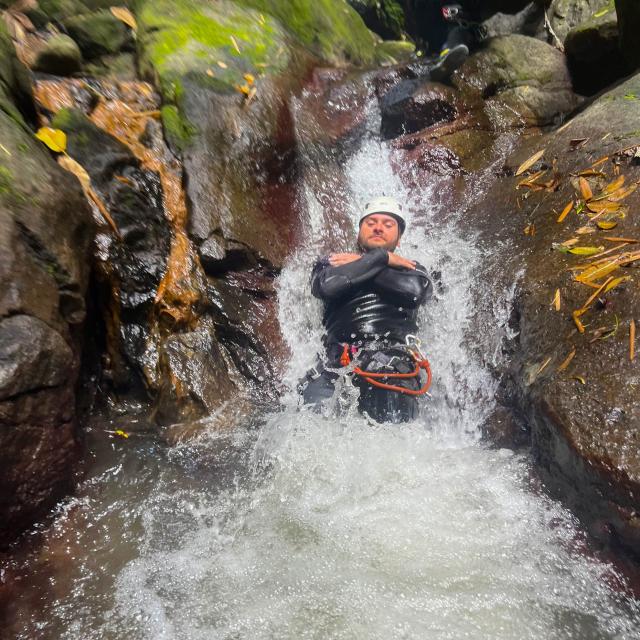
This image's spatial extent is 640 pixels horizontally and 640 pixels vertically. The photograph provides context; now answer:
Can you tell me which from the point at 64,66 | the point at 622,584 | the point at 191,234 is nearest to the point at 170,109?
the point at 64,66

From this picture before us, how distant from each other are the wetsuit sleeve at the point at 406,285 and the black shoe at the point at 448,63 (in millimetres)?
3537

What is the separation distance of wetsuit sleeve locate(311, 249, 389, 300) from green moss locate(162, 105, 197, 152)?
6.18ft

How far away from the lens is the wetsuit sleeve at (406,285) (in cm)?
421

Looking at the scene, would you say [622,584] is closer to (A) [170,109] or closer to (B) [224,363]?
(B) [224,363]

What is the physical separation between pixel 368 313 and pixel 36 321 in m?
2.70

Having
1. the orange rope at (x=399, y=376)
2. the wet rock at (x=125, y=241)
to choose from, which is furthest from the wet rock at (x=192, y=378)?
the orange rope at (x=399, y=376)

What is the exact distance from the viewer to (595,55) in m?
6.29

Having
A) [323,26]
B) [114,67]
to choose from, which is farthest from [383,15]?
[114,67]

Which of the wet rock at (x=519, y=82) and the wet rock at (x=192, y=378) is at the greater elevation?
the wet rock at (x=519, y=82)

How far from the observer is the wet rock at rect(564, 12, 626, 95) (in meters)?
6.04

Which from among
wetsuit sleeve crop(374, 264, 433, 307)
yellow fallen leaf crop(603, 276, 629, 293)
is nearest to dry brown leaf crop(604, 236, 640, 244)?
yellow fallen leaf crop(603, 276, 629, 293)

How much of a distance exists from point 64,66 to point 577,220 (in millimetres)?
5068

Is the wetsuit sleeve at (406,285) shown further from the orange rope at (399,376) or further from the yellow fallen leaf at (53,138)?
the yellow fallen leaf at (53,138)

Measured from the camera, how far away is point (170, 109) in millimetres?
4637
